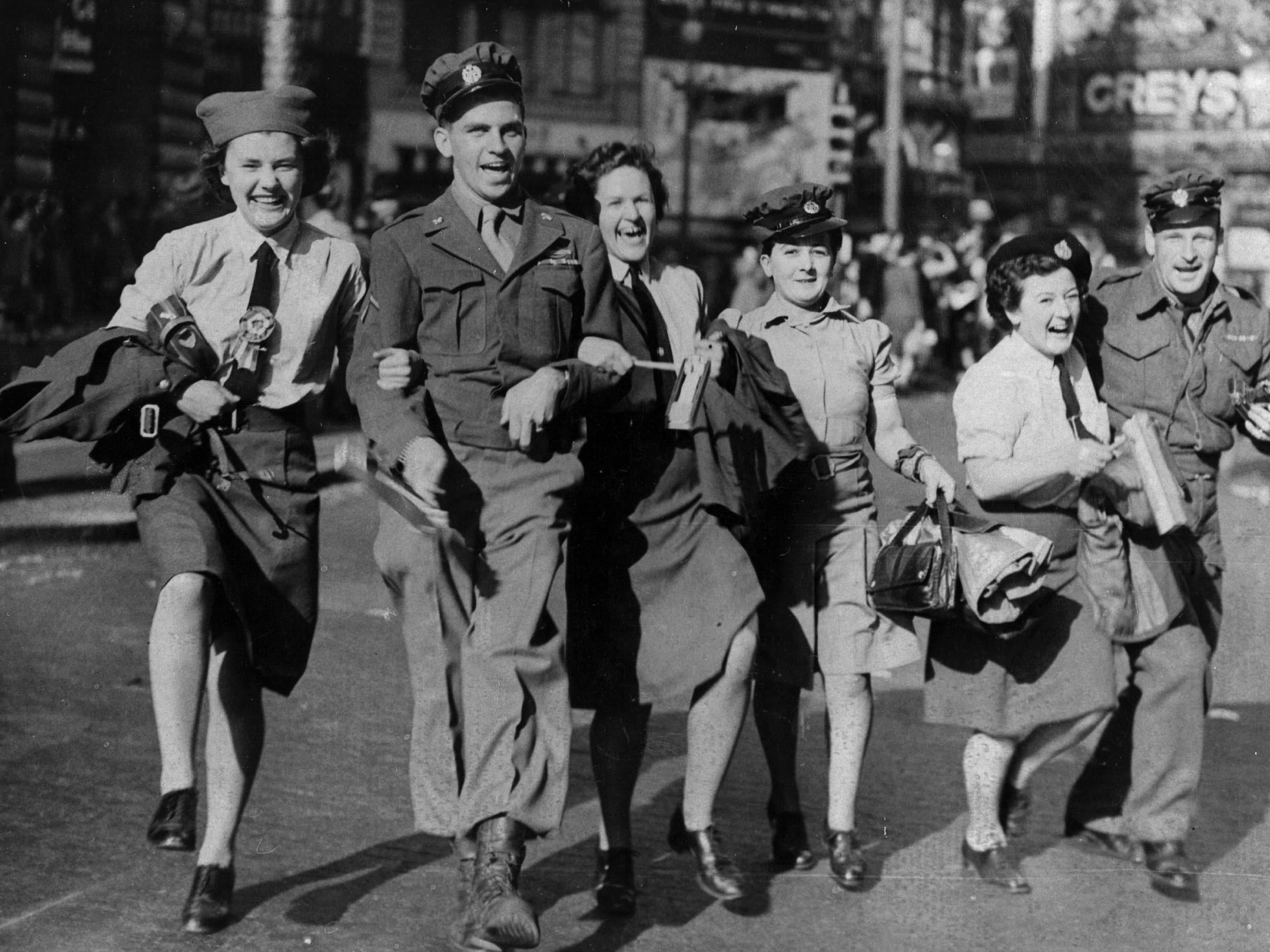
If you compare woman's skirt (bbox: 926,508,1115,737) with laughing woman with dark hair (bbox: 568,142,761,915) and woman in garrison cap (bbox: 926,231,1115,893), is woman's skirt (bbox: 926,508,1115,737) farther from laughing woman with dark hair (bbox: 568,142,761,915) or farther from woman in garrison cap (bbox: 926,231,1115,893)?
laughing woman with dark hair (bbox: 568,142,761,915)

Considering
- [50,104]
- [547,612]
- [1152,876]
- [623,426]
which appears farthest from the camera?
[50,104]

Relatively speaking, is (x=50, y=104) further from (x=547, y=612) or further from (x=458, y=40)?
(x=547, y=612)

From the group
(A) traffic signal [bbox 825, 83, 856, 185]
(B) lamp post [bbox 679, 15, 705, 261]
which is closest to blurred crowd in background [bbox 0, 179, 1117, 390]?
(A) traffic signal [bbox 825, 83, 856, 185]

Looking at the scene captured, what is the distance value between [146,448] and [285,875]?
127cm

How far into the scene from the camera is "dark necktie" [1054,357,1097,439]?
4859mm

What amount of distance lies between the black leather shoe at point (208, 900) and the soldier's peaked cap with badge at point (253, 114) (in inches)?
72.9

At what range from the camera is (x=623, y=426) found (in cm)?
462

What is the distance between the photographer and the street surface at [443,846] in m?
4.45

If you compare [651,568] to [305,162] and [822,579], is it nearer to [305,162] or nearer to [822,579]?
[822,579]

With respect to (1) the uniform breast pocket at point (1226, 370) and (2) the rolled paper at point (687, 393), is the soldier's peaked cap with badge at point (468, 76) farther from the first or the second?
(1) the uniform breast pocket at point (1226, 370)

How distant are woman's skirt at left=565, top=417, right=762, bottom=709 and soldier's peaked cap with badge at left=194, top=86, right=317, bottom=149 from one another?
1107 mm

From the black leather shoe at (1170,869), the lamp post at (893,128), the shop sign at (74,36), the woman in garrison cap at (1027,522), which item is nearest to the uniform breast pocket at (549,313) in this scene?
the woman in garrison cap at (1027,522)

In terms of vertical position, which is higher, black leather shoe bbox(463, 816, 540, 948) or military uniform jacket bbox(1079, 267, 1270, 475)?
military uniform jacket bbox(1079, 267, 1270, 475)

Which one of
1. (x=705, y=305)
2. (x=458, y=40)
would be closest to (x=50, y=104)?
(x=458, y=40)
